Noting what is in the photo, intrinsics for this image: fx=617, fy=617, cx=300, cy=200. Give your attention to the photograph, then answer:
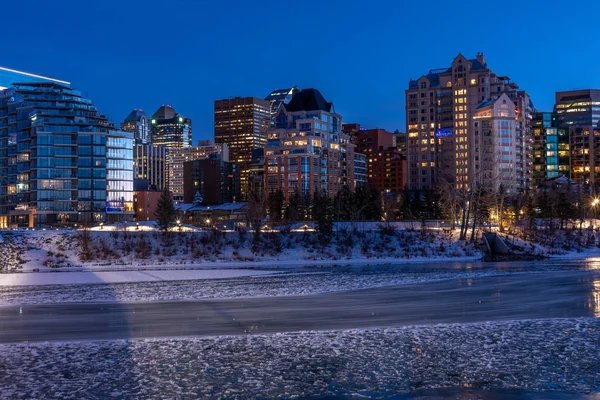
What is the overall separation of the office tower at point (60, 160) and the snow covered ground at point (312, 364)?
127330 millimetres

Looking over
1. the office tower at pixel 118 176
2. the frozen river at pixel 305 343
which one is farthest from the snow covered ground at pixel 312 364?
the office tower at pixel 118 176

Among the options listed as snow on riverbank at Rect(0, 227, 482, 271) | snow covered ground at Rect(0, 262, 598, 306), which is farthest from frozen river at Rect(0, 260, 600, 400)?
snow on riverbank at Rect(0, 227, 482, 271)

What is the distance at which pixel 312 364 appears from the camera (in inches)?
628

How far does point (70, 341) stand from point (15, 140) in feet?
508

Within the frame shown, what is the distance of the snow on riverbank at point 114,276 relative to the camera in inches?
1558

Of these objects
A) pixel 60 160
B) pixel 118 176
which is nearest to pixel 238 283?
pixel 60 160

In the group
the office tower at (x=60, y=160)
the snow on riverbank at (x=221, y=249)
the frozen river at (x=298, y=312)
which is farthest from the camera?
the office tower at (x=60, y=160)

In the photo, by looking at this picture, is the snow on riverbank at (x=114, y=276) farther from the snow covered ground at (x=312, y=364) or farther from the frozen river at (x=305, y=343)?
the snow covered ground at (x=312, y=364)

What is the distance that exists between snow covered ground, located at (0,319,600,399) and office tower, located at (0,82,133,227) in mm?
127330

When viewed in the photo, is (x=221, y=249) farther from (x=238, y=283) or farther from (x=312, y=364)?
(x=312, y=364)

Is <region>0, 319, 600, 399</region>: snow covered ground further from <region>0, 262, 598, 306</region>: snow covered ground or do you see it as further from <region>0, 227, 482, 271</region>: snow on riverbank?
<region>0, 227, 482, 271</region>: snow on riverbank

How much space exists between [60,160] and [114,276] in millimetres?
112162

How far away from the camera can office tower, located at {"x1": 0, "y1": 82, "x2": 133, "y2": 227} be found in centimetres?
14425

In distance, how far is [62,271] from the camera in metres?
49.0
